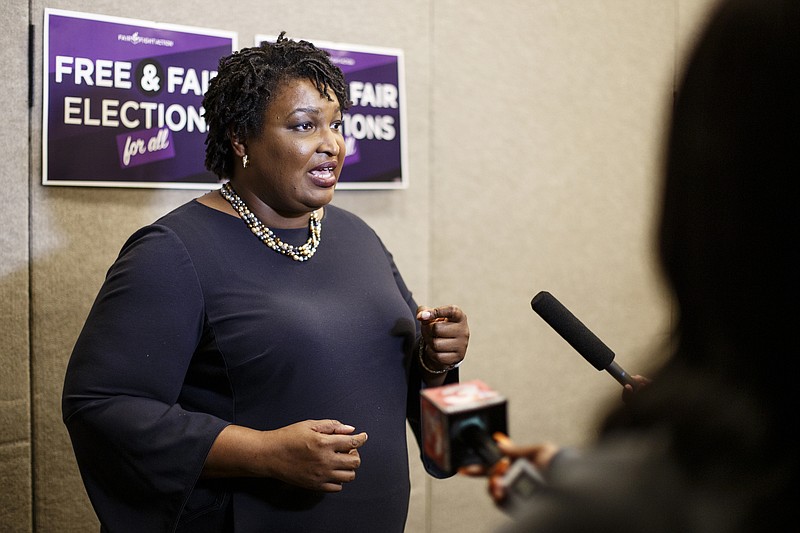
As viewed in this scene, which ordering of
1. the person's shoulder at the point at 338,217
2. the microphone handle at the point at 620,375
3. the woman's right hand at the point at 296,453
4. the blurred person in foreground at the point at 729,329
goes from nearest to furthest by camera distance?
the blurred person in foreground at the point at 729,329, the microphone handle at the point at 620,375, the woman's right hand at the point at 296,453, the person's shoulder at the point at 338,217

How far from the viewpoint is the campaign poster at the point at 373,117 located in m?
2.38

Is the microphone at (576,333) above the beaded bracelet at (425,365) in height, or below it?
above

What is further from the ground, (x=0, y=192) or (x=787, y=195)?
(x=0, y=192)

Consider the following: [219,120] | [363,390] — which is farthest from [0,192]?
[363,390]

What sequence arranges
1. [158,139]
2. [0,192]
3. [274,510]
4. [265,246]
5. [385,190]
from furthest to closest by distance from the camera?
[385,190]
[158,139]
[0,192]
[265,246]
[274,510]

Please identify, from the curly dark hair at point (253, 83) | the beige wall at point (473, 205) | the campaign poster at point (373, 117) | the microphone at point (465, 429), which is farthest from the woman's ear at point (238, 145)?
the microphone at point (465, 429)

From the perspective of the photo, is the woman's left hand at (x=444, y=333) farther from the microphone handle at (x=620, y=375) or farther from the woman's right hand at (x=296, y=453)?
the microphone handle at (x=620, y=375)

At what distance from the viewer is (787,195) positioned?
1.68ft

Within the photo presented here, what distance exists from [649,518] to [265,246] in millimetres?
1134

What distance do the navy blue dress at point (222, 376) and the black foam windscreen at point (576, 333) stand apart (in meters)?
0.40

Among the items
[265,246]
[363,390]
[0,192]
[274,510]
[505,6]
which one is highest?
[505,6]

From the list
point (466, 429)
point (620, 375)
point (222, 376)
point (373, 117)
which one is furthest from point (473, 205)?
point (466, 429)

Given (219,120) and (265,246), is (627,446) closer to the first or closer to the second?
(265,246)

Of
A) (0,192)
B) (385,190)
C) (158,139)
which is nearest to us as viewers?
(0,192)
